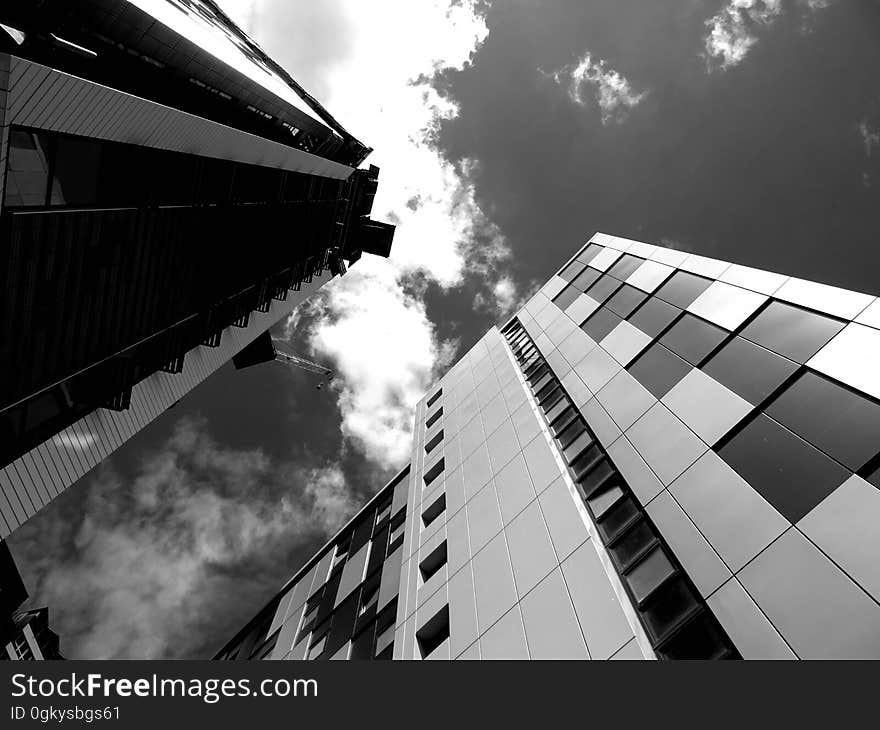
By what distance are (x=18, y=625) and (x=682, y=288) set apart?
2665 inches

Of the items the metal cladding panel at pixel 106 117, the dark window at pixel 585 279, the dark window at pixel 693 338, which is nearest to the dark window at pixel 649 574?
the dark window at pixel 693 338

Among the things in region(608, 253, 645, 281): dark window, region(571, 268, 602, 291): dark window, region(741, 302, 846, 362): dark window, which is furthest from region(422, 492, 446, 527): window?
region(571, 268, 602, 291): dark window

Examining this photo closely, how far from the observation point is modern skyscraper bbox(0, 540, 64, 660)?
1089 inches

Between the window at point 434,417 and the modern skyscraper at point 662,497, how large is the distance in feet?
23.7

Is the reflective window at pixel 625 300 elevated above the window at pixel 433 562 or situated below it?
above

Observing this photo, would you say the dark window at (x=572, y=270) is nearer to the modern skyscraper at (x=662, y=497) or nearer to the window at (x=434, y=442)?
the modern skyscraper at (x=662, y=497)

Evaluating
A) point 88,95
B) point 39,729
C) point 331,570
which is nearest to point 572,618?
point 39,729

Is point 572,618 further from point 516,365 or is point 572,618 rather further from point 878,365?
point 516,365

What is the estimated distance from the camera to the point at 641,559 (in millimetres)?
11172

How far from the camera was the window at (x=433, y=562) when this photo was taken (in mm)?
17812

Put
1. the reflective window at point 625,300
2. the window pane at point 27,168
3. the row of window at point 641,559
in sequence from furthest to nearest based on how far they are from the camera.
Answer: the reflective window at point 625,300 → the row of window at point 641,559 → the window pane at point 27,168

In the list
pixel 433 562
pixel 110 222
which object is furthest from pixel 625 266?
pixel 110 222

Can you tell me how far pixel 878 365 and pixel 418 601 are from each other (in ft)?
48.7

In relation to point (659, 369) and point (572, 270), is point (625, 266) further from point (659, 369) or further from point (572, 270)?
point (659, 369)
